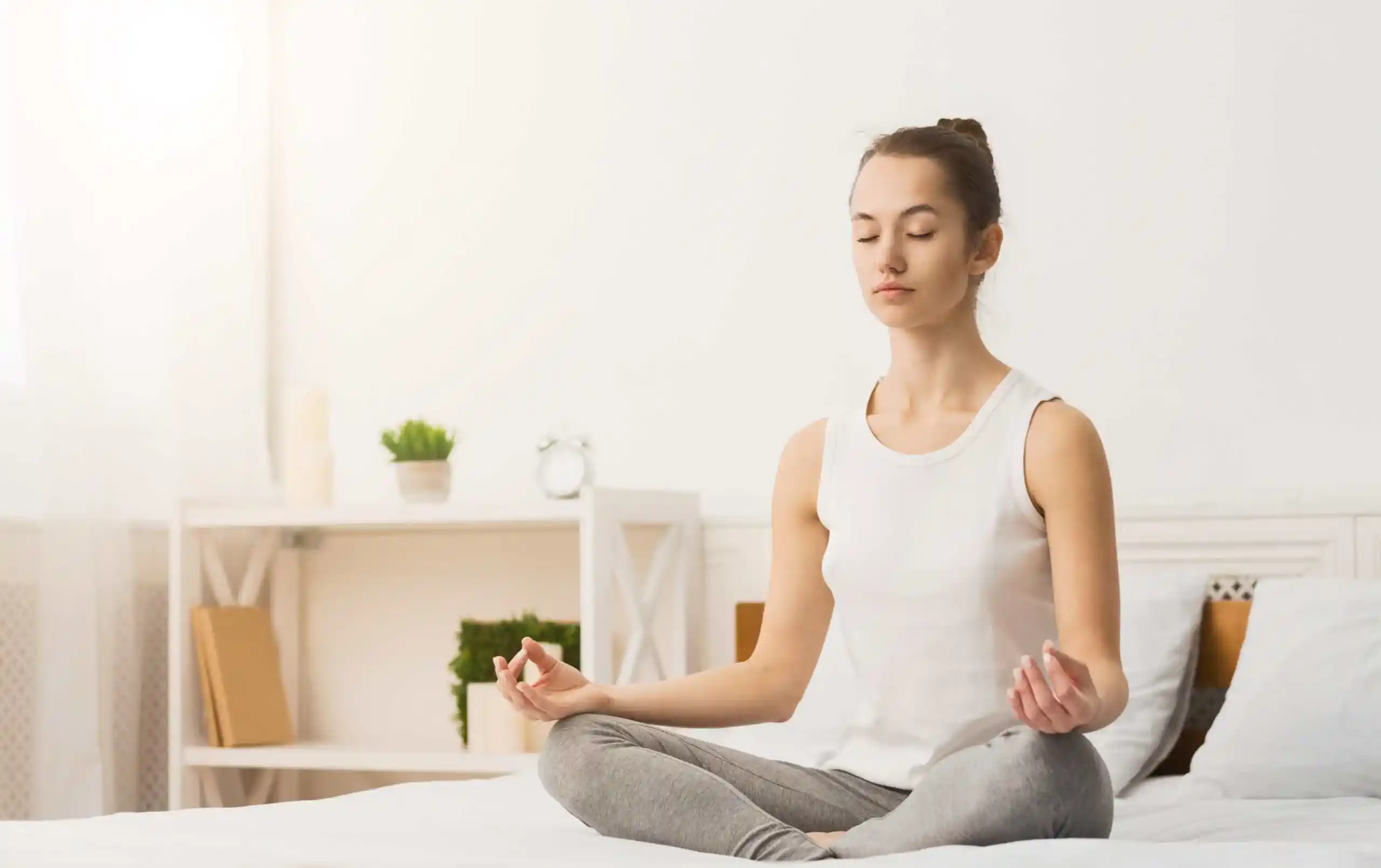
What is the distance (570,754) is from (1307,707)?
3.57ft

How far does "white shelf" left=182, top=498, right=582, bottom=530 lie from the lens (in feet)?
9.30

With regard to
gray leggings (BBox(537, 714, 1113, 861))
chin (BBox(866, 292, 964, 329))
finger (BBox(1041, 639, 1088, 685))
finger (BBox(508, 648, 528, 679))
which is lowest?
gray leggings (BBox(537, 714, 1113, 861))

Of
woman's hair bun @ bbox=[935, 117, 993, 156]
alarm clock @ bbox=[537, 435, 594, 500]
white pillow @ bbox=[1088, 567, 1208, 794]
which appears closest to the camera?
woman's hair bun @ bbox=[935, 117, 993, 156]

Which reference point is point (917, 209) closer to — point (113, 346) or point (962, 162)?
point (962, 162)

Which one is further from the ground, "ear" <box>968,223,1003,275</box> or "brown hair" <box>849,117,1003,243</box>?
"brown hair" <box>849,117,1003,243</box>

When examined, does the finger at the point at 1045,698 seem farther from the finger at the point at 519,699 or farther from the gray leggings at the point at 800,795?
the finger at the point at 519,699

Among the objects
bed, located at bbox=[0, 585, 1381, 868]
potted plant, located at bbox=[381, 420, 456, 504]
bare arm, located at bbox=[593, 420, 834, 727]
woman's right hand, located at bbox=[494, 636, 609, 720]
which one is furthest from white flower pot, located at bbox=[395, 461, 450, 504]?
woman's right hand, located at bbox=[494, 636, 609, 720]

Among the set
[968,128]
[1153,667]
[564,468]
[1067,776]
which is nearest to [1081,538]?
[1067,776]

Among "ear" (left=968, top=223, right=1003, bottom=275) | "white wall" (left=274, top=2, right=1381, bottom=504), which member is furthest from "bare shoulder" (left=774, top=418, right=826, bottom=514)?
"white wall" (left=274, top=2, right=1381, bottom=504)

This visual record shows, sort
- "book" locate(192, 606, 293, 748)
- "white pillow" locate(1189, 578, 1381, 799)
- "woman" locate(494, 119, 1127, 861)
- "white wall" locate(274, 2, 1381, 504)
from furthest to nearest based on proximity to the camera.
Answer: "book" locate(192, 606, 293, 748)
"white wall" locate(274, 2, 1381, 504)
"white pillow" locate(1189, 578, 1381, 799)
"woman" locate(494, 119, 1127, 861)

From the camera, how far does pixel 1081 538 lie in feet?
4.84

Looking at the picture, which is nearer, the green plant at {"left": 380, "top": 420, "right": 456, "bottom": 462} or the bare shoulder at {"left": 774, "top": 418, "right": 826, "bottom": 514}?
the bare shoulder at {"left": 774, "top": 418, "right": 826, "bottom": 514}

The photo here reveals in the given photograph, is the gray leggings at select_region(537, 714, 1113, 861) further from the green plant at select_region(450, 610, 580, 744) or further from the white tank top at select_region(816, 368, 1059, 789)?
the green plant at select_region(450, 610, 580, 744)

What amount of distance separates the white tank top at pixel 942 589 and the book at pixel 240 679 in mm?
1757
